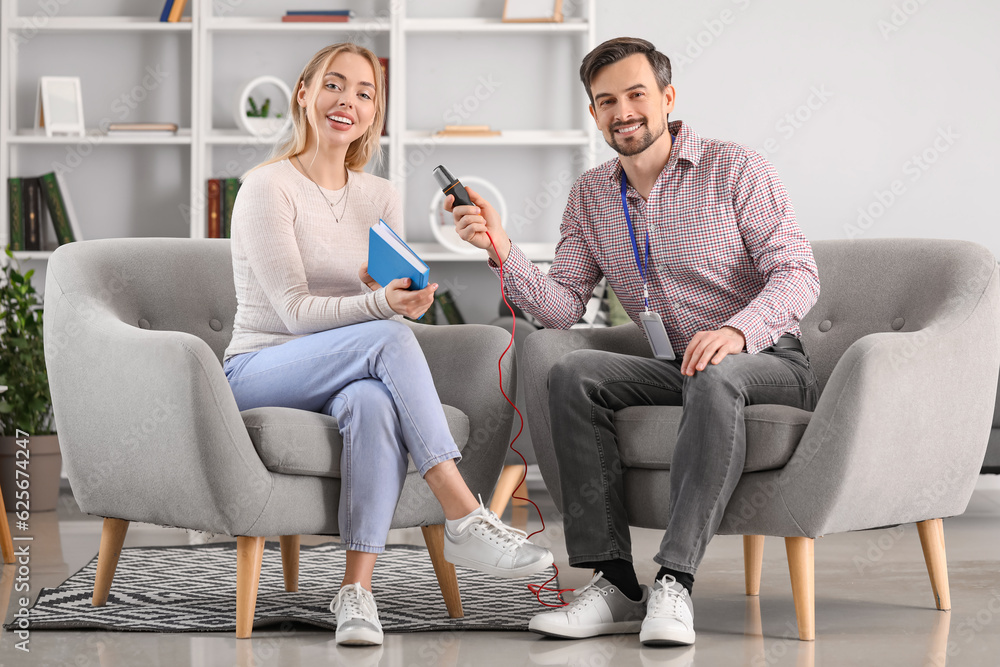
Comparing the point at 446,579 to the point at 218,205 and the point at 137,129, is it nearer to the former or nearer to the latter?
the point at 218,205

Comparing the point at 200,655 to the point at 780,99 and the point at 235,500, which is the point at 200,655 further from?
the point at 780,99

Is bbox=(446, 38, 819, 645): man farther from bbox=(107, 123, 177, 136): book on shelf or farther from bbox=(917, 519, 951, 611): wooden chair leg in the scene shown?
bbox=(107, 123, 177, 136): book on shelf

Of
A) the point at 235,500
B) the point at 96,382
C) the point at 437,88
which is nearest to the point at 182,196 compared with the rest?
the point at 437,88

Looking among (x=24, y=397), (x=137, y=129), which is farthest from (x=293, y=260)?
(x=137, y=129)

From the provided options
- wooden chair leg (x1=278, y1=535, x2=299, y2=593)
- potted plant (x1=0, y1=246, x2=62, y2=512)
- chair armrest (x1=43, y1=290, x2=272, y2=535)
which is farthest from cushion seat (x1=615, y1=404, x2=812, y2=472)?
potted plant (x1=0, y1=246, x2=62, y2=512)

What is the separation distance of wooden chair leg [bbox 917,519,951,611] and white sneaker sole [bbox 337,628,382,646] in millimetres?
1069

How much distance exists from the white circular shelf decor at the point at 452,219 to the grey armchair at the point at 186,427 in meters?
1.81

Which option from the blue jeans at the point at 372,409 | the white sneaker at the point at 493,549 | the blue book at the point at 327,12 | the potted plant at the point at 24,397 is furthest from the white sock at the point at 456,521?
the blue book at the point at 327,12

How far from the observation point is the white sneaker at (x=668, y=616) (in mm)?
1655

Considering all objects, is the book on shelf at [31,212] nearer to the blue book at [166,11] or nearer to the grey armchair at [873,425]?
the blue book at [166,11]

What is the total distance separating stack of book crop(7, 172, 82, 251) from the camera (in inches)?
151

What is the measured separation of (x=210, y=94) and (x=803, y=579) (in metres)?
3.09

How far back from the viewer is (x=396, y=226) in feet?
7.07

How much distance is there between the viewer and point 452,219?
12.6 feet
